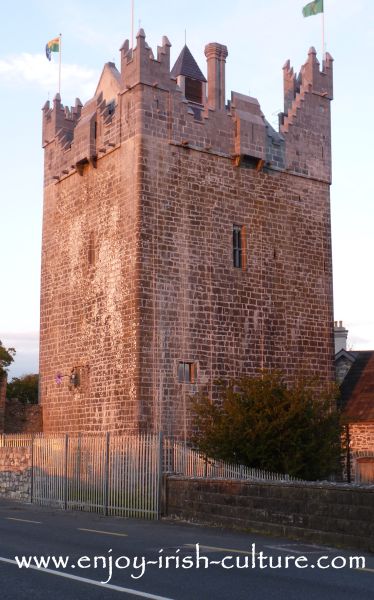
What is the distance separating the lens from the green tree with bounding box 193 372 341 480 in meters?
22.0

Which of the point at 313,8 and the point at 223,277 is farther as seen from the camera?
the point at 313,8

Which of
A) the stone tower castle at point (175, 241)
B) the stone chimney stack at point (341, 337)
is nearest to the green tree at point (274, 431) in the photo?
the stone tower castle at point (175, 241)

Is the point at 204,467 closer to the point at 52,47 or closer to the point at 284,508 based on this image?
the point at 284,508

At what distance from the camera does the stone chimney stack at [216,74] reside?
28.9 meters

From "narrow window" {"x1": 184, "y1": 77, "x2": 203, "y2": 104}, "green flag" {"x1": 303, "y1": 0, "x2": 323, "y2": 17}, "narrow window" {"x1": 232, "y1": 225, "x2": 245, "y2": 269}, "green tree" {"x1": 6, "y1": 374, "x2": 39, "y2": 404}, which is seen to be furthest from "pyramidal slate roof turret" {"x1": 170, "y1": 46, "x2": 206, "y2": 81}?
"green tree" {"x1": 6, "y1": 374, "x2": 39, "y2": 404}

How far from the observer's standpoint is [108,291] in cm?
2736

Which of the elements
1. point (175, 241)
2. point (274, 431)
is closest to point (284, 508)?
point (274, 431)

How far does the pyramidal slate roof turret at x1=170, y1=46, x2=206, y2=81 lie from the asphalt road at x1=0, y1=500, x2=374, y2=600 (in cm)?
1900

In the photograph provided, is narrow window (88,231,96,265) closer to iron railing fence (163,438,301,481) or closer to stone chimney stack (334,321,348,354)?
iron railing fence (163,438,301,481)

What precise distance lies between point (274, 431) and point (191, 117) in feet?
36.6

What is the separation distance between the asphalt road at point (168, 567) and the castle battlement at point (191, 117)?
48.6 ft

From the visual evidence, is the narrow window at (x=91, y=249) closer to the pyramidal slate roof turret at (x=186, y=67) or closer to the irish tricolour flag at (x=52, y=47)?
the pyramidal slate roof turret at (x=186, y=67)

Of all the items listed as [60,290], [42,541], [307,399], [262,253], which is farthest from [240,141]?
[42,541]

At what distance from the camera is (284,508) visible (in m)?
14.9
